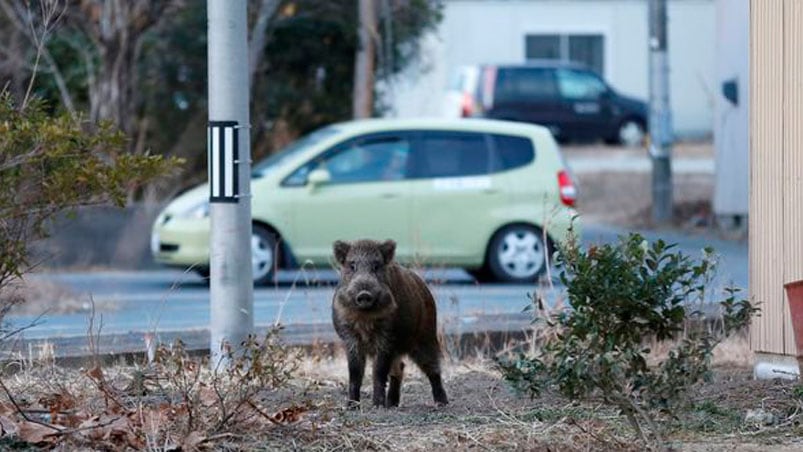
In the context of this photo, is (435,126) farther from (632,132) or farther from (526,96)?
(632,132)

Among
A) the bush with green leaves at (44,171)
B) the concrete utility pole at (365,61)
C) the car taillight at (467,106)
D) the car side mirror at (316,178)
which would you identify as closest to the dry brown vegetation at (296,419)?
the bush with green leaves at (44,171)

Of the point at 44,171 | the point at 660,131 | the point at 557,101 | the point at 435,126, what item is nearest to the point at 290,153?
the point at 435,126

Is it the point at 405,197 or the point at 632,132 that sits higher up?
the point at 632,132

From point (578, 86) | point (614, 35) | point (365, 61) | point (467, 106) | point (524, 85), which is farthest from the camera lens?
point (614, 35)

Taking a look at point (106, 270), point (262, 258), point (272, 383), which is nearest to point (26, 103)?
point (272, 383)

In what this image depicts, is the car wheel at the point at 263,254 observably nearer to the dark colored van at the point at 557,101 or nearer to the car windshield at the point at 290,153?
the car windshield at the point at 290,153

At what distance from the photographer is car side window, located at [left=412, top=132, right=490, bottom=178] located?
18.0m

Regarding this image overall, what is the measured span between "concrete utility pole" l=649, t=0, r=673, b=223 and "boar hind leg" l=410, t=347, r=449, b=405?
1509 cm

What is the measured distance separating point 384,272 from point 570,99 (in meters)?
28.7

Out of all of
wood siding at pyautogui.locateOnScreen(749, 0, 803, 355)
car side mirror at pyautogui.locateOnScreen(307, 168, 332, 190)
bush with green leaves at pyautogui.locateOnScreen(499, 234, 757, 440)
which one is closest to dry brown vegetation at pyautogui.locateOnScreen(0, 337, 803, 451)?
bush with green leaves at pyautogui.locateOnScreen(499, 234, 757, 440)

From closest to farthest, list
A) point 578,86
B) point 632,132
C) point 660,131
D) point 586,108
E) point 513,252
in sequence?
point 513,252 < point 660,131 < point 578,86 < point 586,108 < point 632,132

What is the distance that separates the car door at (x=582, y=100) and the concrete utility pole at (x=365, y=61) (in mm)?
12825

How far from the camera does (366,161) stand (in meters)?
18.0

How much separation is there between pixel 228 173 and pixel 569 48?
33218 millimetres
